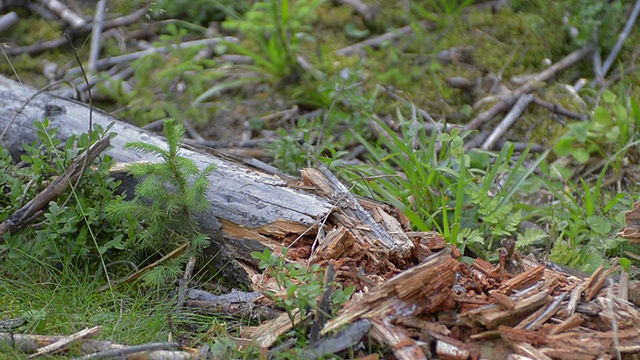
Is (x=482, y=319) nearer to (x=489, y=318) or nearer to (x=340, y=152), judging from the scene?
(x=489, y=318)

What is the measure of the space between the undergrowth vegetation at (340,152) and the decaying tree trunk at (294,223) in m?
0.13

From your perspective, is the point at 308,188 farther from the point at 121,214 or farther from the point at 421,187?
the point at 121,214

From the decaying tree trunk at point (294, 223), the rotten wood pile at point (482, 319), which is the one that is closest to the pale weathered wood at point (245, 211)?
the decaying tree trunk at point (294, 223)

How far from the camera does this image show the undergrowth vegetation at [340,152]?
115 inches

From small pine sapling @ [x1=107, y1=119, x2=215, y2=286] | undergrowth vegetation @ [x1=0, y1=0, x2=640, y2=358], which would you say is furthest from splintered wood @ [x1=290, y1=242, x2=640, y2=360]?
small pine sapling @ [x1=107, y1=119, x2=215, y2=286]

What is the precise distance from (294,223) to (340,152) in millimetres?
610

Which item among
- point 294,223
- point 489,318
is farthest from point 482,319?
point 294,223

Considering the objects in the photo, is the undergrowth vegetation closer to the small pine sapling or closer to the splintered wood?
the small pine sapling

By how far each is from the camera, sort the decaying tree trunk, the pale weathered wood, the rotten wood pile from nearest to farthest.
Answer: the rotten wood pile → the decaying tree trunk → the pale weathered wood

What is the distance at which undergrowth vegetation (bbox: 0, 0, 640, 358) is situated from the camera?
2912 millimetres

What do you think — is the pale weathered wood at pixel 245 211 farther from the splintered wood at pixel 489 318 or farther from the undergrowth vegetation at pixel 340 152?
the splintered wood at pixel 489 318

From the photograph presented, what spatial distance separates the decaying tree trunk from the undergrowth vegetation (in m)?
0.13

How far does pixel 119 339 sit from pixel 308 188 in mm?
1072

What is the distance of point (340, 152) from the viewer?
11.2 feet
